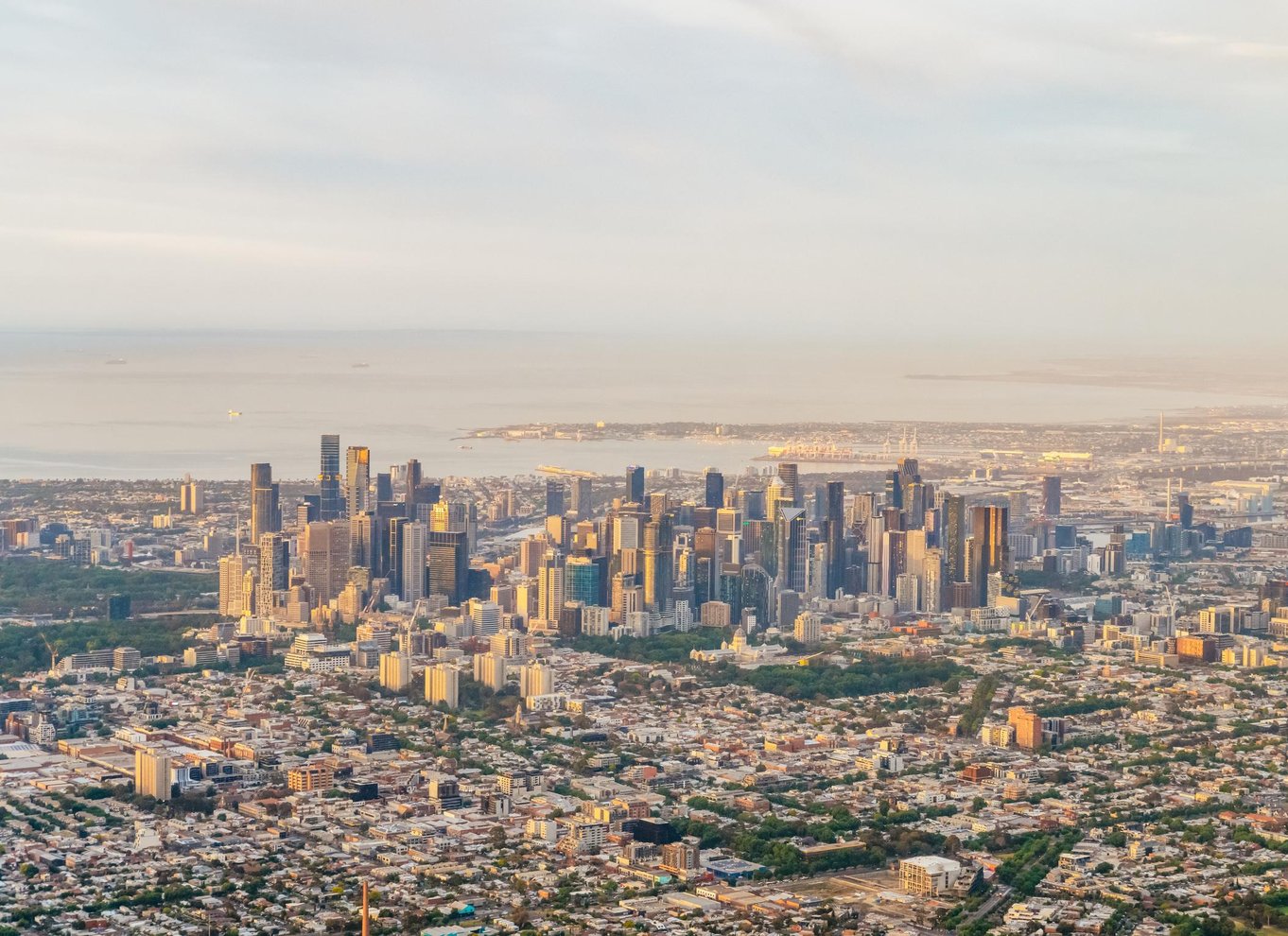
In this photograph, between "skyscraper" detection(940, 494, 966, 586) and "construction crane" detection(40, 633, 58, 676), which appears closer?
"construction crane" detection(40, 633, 58, 676)

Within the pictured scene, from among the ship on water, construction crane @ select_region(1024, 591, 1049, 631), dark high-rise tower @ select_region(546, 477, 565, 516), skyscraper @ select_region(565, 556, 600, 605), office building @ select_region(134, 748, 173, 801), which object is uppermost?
the ship on water

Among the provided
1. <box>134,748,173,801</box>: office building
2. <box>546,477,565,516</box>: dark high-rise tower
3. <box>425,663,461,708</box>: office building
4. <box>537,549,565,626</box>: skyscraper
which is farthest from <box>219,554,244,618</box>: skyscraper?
<box>134,748,173,801</box>: office building

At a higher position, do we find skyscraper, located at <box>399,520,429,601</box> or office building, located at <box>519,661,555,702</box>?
skyscraper, located at <box>399,520,429,601</box>

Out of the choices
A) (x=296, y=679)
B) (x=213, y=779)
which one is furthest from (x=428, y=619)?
(x=213, y=779)

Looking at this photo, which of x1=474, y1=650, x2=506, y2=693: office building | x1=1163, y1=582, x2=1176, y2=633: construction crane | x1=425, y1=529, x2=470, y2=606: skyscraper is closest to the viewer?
x1=474, y1=650, x2=506, y2=693: office building

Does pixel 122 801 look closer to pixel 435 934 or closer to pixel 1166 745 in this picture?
pixel 435 934

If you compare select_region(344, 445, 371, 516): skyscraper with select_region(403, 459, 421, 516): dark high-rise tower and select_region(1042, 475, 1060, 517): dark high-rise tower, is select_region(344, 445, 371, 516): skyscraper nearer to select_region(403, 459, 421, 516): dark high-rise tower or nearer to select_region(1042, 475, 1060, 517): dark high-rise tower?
select_region(403, 459, 421, 516): dark high-rise tower

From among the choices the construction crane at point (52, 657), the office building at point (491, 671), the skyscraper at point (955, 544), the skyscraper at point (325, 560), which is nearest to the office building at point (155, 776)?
the office building at point (491, 671)

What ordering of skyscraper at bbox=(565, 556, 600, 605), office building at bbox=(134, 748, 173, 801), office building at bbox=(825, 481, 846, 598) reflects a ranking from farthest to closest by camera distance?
office building at bbox=(825, 481, 846, 598)
skyscraper at bbox=(565, 556, 600, 605)
office building at bbox=(134, 748, 173, 801)
